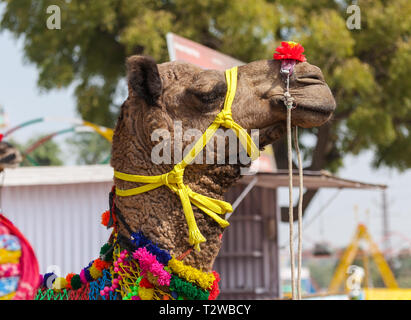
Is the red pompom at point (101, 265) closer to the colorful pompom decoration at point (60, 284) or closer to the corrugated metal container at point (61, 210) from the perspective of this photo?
the colorful pompom decoration at point (60, 284)

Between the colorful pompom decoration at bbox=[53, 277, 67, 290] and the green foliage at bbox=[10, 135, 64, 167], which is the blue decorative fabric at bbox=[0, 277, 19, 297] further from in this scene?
the green foliage at bbox=[10, 135, 64, 167]

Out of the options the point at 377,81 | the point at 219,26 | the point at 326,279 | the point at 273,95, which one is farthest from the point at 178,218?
the point at 326,279

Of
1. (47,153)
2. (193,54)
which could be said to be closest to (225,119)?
(193,54)

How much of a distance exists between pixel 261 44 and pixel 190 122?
10.4m

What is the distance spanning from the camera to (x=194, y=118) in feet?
8.68

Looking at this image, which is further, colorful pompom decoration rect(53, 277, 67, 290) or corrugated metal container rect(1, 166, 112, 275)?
corrugated metal container rect(1, 166, 112, 275)

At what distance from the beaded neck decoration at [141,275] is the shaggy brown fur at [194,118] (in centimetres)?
6

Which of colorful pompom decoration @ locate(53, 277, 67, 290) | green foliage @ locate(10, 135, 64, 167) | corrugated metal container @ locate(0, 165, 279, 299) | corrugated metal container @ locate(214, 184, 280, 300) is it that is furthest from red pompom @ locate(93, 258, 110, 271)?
green foliage @ locate(10, 135, 64, 167)

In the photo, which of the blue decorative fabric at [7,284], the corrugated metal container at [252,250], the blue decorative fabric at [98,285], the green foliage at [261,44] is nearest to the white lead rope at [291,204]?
the blue decorative fabric at [98,285]

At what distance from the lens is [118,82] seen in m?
15.3

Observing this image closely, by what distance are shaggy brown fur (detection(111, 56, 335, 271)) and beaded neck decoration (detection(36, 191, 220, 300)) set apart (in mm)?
56

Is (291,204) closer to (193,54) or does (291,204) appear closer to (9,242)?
(9,242)

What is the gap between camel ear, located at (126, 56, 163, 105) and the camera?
8.39 feet

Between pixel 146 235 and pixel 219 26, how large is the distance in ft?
36.0
